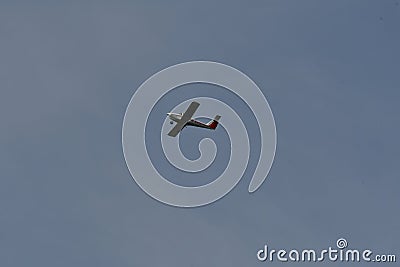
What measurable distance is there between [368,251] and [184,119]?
18.3 meters

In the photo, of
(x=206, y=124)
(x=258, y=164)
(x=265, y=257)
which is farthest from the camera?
(x=206, y=124)

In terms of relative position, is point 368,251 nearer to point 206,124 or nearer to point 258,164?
point 258,164

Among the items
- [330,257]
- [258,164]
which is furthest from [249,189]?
[330,257]

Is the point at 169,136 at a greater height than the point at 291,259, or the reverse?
the point at 169,136

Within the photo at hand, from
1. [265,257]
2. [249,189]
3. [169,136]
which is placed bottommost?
[265,257]

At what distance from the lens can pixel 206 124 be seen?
7188 cm

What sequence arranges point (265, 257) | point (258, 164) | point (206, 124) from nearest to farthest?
point (265, 257), point (258, 164), point (206, 124)

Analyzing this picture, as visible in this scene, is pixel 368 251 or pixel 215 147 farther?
pixel 215 147

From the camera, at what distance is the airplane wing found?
230 feet

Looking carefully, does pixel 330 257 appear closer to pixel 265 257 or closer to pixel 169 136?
pixel 265 257

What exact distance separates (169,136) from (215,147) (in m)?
4.19

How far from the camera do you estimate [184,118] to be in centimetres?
7075

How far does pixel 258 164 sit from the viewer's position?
67312 mm

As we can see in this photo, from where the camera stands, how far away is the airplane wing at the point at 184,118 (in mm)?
70062
